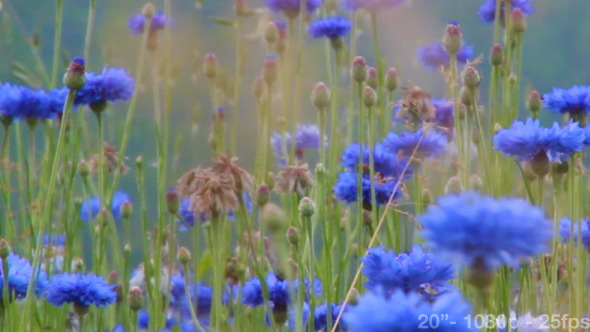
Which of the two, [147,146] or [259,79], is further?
[147,146]

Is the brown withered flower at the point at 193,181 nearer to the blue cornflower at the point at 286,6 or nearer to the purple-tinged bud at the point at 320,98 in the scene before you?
the purple-tinged bud at the point at 320,98

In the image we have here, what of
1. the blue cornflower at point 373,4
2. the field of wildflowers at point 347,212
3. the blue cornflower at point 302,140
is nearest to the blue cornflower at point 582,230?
the field of wildflowers at point 347,212

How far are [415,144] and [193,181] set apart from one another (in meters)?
0.27

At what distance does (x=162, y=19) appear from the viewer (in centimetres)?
→ 152

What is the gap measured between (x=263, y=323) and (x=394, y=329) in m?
0.72

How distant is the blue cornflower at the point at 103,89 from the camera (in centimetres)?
104

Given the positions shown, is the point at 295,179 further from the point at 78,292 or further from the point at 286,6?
the point at 286,6

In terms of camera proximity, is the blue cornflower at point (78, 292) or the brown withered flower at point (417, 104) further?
the brown withered flower at point (417, 104)

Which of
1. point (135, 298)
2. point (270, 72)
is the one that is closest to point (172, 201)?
point (135, 298)

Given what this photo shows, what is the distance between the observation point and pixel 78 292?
2.96 feet

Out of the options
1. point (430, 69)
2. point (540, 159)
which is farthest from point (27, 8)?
point (540, 159)

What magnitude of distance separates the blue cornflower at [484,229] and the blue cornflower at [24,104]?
28.9 inches

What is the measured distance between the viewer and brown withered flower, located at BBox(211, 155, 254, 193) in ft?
2.81

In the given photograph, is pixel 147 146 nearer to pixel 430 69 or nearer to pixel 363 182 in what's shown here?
pixel 430 69
